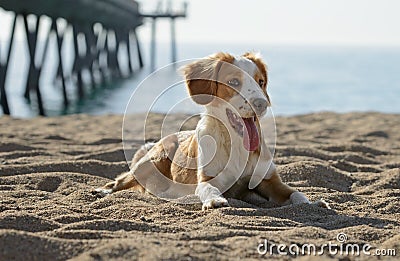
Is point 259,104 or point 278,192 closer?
point 259,104

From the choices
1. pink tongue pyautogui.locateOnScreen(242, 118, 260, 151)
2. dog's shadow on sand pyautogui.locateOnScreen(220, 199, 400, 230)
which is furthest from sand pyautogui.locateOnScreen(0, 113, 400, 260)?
pink tongue pyautogui.locateOnScreen(242, 118, 260, 151)

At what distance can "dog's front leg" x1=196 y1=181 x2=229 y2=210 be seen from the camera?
14.9 feet

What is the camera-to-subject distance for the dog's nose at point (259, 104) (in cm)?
461

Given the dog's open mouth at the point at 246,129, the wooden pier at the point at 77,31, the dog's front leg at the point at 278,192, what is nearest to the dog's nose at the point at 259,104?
the dog's open mouth at the point at 246,129

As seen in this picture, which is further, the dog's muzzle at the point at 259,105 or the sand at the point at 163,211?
the dog's muzzle at the point at 259,105

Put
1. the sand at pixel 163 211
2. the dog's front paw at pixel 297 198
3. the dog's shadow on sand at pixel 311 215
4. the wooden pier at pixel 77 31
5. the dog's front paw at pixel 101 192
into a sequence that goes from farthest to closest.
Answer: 1. the wooden pier at pixel 77 31
2. the dog's front paw at pixel 101 192
3. the dog's front paw at pixel 297 198
4. the dog's shadow on sand at pixel 311 215
5. the sand at pixel 163 211

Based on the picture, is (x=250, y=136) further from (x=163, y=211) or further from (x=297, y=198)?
(x=163, y=211)

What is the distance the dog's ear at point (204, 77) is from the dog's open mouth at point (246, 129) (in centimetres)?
20

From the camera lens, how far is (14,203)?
479 centimetres

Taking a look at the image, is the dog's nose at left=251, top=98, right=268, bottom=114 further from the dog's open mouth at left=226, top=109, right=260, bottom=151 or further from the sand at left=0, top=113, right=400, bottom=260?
the sand at left=0, top=113, right=400, bottom=260

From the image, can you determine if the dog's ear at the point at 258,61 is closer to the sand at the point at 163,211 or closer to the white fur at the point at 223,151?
the white fur at the point at 223,151

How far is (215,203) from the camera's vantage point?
4.54 meters

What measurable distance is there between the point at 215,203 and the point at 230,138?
567 mm

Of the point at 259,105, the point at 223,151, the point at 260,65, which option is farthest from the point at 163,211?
the point at 260,65
